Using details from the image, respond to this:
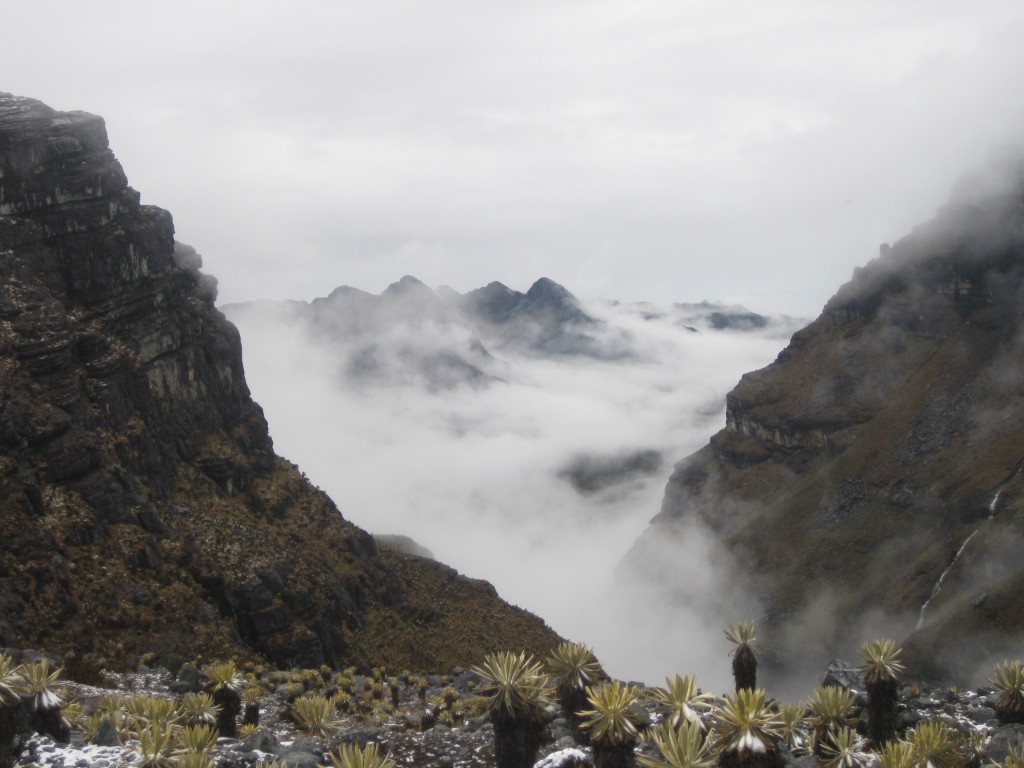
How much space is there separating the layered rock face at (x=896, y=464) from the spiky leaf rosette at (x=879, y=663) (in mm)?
62178

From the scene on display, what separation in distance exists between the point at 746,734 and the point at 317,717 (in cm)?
1430

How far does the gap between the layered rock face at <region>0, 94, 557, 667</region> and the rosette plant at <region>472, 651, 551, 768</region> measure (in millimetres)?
24778

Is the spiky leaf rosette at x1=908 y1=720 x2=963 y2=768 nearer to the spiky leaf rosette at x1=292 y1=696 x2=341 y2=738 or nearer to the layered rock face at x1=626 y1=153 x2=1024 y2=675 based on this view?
the spiky leaf rosette at x1=292 y1=696 x2=341 y2=738

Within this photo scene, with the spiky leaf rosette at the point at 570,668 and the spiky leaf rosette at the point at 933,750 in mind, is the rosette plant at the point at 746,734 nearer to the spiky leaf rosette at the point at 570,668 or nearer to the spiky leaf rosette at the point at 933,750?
the spiky leaf rosette at the point at 933,750

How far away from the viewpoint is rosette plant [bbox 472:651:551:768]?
69.7 feet

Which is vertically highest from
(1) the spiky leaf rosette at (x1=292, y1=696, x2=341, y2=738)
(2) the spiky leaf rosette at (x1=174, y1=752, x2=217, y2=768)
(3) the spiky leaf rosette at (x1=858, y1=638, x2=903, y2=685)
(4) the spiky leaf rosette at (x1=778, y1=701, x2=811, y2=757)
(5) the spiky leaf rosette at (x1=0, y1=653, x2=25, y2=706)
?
(5) the spiky leaf rosette at (x1=0, y1=653, x2=25, y2=706)

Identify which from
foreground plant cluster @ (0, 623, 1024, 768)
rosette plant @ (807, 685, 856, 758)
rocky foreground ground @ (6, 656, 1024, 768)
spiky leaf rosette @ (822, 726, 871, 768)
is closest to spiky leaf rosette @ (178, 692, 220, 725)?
foreground plant cluster @ (0, 623, 1024, 768)

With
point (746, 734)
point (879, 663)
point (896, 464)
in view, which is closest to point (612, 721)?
point (746, 734)

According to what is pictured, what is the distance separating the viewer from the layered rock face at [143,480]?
42281 mm

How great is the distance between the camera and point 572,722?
24.1m

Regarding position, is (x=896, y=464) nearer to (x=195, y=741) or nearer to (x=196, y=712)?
(x=196, y=712)

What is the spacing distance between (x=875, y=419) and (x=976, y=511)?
132 ft

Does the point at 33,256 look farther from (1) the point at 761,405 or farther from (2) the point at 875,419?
(1) the point at 761,405

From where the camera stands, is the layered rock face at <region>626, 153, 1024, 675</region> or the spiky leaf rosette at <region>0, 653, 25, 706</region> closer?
the spiky leaf rosette at <region>0, 653, 25, 706</region>
